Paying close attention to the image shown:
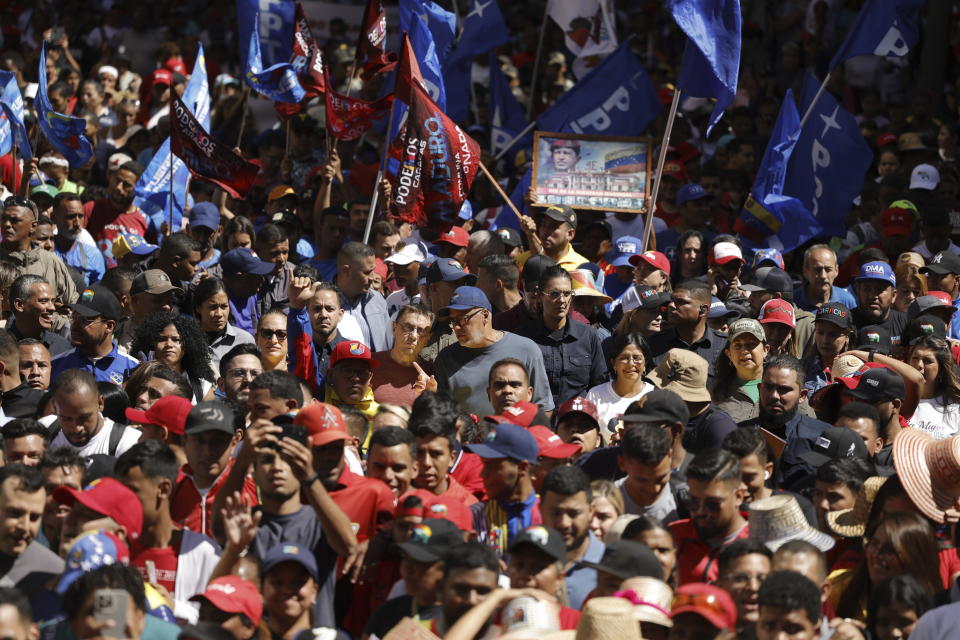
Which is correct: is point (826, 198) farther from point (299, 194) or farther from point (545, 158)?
point (299, 194)

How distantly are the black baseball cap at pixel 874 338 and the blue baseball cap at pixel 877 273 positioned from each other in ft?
1.46

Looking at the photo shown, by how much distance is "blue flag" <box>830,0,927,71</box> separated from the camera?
13039 mm

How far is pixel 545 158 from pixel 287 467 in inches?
259

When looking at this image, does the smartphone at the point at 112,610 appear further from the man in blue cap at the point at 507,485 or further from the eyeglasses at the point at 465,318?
the eyeglasses at the point at 465,318

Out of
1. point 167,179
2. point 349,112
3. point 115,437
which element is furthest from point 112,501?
point 167,179

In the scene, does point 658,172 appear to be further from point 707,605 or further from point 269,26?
point 707,605

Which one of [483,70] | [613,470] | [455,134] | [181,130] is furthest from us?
[483,70]

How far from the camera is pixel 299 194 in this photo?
1384 cm

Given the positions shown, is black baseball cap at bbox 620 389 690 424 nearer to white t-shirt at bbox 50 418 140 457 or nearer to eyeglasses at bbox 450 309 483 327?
eyeglasses at bbox 450 309 483 327

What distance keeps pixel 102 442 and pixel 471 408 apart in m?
2.15

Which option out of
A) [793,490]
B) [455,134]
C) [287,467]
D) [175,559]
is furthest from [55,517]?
[455,134]

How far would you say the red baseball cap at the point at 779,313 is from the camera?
984cm

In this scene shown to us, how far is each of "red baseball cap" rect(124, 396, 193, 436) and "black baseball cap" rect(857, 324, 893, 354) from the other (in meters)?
4.29

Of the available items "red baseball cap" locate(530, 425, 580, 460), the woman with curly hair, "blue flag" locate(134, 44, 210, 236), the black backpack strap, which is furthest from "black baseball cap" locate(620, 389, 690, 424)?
"blue flag" locate(134, 44, 210, 236)
